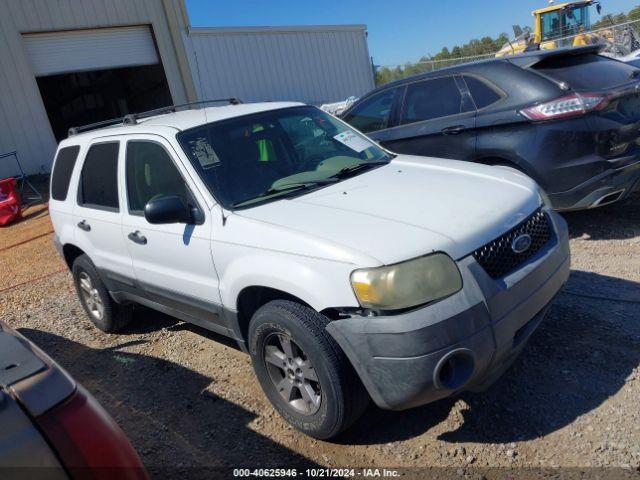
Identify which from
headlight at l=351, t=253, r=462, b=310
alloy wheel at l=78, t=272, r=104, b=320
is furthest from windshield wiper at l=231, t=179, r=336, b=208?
alloy wheel at l=78, t=272, r=104, b=320

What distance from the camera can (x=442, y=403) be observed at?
3.18 metres

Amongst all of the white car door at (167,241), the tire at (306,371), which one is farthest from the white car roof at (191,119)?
the tire at (306,371)


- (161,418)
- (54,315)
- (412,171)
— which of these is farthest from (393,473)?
(54,315)

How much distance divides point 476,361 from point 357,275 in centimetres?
69

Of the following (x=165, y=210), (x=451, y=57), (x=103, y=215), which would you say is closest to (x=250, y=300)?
(x=165, y=210)

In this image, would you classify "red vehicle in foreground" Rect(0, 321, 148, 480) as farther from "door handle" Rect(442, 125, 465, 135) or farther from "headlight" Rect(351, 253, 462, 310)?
"door handle" Rect(442, 125, 465, 135)

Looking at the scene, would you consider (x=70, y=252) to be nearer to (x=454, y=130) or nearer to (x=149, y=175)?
(x=149, y=175)

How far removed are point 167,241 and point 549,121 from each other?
3492 mm

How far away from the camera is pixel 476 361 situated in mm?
2502

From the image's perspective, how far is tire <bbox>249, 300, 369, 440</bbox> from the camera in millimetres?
2664

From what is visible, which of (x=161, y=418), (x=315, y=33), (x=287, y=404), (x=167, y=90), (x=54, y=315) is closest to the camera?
(x=287, y=404)

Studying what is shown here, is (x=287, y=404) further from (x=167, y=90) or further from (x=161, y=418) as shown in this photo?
(x=167, y=90)

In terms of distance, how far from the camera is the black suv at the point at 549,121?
4.70 m

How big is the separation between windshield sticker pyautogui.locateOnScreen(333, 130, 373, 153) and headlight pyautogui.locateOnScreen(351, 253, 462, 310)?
5.65ft
